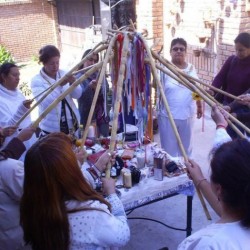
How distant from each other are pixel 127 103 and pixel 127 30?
51 centimetres

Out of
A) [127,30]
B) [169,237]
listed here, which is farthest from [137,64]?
[169,237]

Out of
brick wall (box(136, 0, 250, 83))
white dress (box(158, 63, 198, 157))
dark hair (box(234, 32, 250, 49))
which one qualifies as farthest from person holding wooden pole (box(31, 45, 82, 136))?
brick wall (box(136, 0, 250, 83))

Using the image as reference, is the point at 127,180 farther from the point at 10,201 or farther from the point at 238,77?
the point at 238,77

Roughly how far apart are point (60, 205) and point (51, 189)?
82 millimetres

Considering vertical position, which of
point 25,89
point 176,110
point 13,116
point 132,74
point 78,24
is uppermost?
point 78,24

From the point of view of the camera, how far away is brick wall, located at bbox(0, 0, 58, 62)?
11.1m

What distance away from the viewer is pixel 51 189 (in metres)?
1.42

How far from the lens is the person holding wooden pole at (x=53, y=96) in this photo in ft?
11.1

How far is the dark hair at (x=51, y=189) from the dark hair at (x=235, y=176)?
0.59 m

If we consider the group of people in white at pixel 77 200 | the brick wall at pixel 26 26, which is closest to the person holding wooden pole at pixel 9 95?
the group of people in white at pixel 77 200

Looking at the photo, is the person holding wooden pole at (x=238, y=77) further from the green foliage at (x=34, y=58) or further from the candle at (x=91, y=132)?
the green foliage at (x=34, y=58)

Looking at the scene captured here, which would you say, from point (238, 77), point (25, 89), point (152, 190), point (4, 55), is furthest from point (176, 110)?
point (4, 55)

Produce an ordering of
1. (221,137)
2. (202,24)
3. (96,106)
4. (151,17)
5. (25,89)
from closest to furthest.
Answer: (221,137), (96,106), (202,24), (151,17), (25,89)

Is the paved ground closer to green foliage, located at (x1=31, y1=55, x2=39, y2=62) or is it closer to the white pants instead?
the white pants
